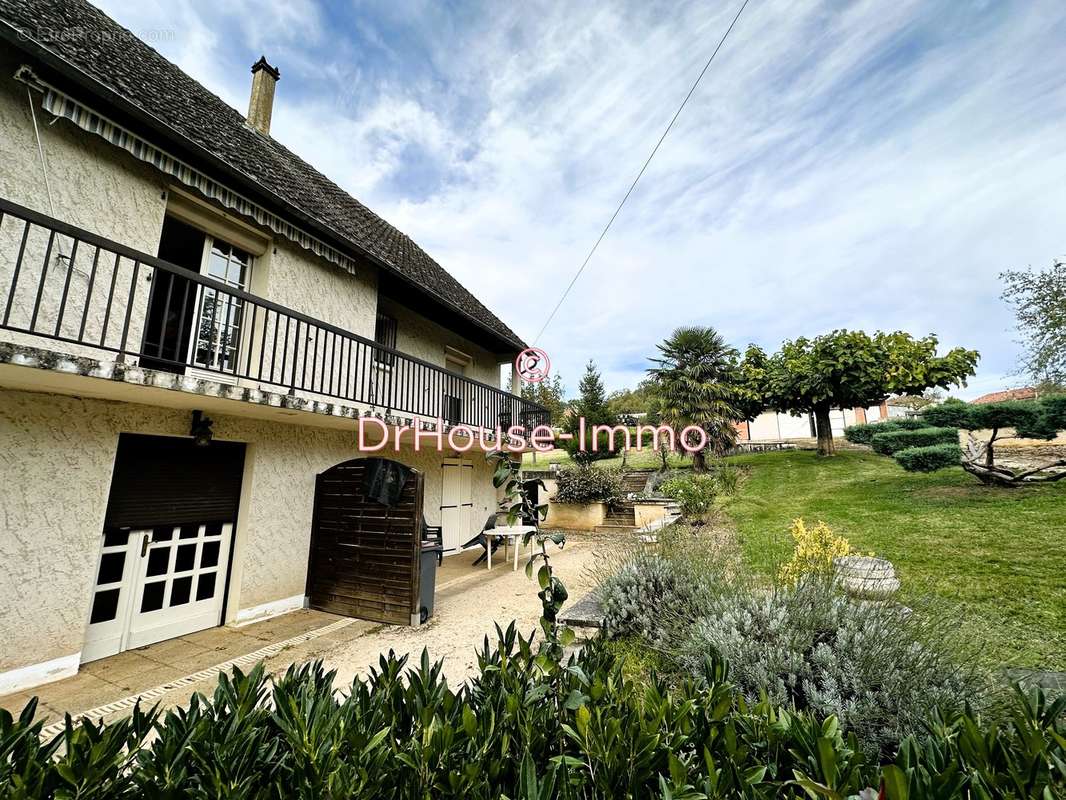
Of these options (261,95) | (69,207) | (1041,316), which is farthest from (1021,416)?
(261,95)

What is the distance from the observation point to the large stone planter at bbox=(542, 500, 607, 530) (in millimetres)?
12840

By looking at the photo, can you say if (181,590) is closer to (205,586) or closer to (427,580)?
(205,586)

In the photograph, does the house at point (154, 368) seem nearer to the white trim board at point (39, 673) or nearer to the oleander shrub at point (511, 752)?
the white trim board at point (39, 673)

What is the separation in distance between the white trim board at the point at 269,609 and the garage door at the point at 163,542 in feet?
1.02

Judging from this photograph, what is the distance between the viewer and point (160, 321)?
6273 millimetres

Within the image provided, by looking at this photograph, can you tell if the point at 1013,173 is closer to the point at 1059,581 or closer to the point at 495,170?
the point at 1059,581

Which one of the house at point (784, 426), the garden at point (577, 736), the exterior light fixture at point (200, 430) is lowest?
the garden at point (577, 736)

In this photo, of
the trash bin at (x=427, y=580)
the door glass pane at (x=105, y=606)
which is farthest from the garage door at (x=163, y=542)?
the trash bin at (x=427, y=580)

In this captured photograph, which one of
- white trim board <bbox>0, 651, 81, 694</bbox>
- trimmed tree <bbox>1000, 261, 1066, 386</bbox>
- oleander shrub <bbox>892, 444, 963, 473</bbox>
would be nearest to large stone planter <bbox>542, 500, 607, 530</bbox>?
oleander shrub <bbox>892, 444, 963, 473</bbox>

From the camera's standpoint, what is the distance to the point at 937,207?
7477mm

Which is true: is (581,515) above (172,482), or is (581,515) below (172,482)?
below

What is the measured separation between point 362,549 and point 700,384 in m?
15.5

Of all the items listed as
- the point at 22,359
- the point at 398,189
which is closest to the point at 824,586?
the point at 22,359

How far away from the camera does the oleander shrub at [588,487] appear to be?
1296cm
